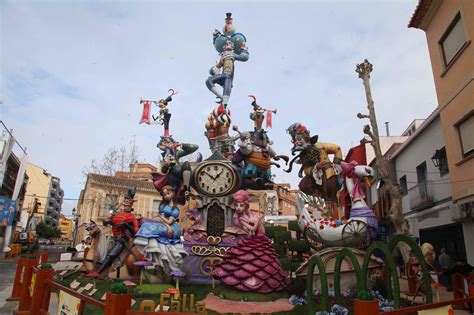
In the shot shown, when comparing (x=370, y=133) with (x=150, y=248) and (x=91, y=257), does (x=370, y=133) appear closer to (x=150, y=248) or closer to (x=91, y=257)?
(x=150, y=248)

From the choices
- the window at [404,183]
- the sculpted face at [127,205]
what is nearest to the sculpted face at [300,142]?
the sculpted face at [127,205]

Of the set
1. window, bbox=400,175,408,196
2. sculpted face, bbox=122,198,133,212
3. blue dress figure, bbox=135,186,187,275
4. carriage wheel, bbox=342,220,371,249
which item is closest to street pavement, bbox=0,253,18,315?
blue dress figure, bbox=135,186,187,275

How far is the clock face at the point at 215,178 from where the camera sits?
10711mm

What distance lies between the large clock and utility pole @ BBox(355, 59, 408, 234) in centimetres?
466

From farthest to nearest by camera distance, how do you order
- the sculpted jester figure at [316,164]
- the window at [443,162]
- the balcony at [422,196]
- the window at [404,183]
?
the window at [404,183], the balcony at [422,196], the window at [443,162], the sculpted jester figure at [316,164]

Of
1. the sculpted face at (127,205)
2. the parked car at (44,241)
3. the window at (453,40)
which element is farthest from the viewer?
the parked car at (44,241)

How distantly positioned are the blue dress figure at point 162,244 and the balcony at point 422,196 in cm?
1005

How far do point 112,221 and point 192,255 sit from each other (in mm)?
2442

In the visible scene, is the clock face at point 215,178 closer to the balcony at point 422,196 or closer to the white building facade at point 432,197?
the white building facade at point 432,197

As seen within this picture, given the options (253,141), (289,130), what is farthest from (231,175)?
(289,130)

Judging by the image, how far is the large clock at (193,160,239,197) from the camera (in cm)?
1070

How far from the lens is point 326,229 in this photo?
26.0 feet

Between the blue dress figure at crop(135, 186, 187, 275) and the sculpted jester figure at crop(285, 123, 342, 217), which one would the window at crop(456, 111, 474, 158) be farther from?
the blue dress figure at crop(135, 186, 187, 275)

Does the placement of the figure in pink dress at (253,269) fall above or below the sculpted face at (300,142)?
below
